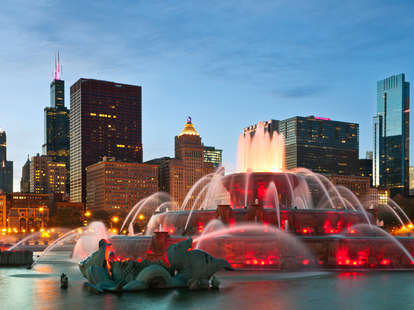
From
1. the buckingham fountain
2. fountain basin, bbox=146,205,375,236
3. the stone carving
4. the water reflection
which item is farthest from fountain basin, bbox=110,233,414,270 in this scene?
the stone carving

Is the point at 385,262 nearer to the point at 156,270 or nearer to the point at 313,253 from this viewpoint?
the point at 313,253

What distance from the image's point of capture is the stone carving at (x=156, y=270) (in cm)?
3191

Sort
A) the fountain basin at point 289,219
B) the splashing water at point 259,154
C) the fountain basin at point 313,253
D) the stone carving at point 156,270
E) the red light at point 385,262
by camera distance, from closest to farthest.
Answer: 1. the stone carving at point 156,270
2. the fountain basin at point 313,253
3. the red light at point 385,262
4. the fountain basin at point 289,219
5. the splashing water at point 259,154

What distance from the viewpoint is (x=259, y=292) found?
99.0 ft

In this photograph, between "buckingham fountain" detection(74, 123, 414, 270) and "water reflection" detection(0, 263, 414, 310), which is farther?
"buckingham fountain" detection(74, 123, 414, 270)

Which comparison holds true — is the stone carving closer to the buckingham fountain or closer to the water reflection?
the water reflection

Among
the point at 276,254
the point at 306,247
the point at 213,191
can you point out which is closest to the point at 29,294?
the point at 276,254

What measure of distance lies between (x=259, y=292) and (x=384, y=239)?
53.3 ft

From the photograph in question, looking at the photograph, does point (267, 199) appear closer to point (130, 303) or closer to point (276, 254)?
point (276, 254)

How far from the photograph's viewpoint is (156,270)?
106ft

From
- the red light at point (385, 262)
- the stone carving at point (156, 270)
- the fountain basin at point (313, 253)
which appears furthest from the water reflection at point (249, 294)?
the red light at point (385, 262)

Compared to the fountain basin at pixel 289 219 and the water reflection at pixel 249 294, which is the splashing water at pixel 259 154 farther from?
the water reflection at pixel 249 294

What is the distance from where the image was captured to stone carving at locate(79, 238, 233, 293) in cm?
3191

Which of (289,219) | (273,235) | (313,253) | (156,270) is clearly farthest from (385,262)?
(156,270)
